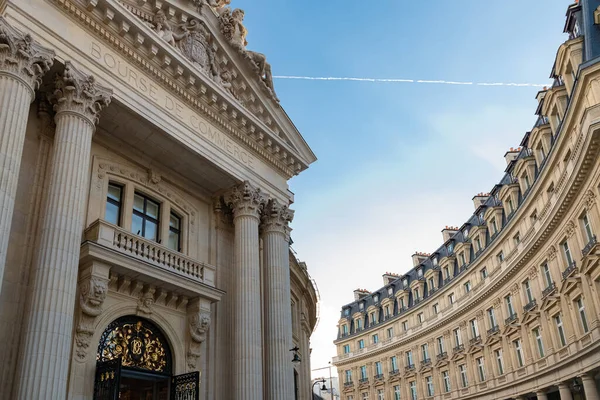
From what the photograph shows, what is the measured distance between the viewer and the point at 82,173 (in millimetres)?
13453

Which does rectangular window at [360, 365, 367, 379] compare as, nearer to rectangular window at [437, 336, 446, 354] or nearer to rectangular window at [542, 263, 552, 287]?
rectangular window at [437, 336, 446, 354]

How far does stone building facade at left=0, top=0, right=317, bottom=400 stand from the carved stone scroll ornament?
36 mm

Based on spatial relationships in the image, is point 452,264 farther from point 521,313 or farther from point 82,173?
point 82,173

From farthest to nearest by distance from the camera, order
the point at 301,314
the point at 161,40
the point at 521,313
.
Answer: the point at 521,313 < the point at 301,314 < the point at 161,40

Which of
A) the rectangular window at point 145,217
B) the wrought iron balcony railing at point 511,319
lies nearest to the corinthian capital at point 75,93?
the rectangular window at point 145,217

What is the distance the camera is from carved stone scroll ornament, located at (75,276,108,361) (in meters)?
13.7

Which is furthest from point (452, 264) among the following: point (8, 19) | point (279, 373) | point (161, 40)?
point (8, 19)

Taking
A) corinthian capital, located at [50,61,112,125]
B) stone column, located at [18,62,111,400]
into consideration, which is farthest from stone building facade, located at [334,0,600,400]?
stone column, located at [18,62,111,400]

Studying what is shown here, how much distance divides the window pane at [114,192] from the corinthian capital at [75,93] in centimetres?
301

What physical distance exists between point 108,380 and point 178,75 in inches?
368

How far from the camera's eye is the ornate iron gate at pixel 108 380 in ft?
43.4

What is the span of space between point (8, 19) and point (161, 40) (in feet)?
15.1

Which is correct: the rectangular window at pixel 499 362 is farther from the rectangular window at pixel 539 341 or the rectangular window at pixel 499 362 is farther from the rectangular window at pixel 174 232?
the rectangular window at pixel 174 232

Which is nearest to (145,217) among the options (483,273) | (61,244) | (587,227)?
(61,244)
